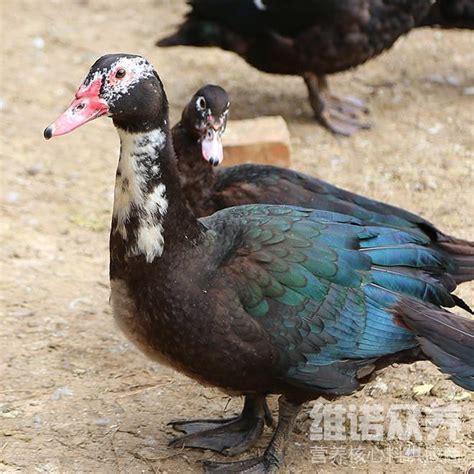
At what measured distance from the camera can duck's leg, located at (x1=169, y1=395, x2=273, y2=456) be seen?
13.7 feet

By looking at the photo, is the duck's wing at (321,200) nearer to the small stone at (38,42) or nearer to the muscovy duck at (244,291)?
the muscovy duck at (244,291)

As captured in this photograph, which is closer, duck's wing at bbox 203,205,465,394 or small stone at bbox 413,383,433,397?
duck's wing at bbox 203,205,465,394

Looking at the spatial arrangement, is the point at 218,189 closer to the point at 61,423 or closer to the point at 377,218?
the point at 377,218

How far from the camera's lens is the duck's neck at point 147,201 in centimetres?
361

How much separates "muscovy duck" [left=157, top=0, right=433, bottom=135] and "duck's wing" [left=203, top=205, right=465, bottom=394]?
3.13 meters

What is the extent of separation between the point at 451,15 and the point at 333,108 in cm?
121

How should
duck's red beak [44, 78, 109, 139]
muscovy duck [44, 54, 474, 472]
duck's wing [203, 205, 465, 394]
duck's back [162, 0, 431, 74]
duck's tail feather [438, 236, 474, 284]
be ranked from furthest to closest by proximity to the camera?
duck's back [162, 0, 431, 74] → duck's tail feather [438, 236, 474, 284] → duck's wing [203, 205, 465, 394] → muscovy duck [44, 54, 474, 472] → duck's red beak [44, 78, 109, 139]

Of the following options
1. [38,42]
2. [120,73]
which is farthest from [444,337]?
[38,42]

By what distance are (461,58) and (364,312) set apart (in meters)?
5.00

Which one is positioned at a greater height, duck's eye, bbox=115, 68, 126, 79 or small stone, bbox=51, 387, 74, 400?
duck's eye, bbox=115, 68, 126, 79

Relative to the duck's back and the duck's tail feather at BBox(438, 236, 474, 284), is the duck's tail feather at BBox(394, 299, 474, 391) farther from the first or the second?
the duck's back

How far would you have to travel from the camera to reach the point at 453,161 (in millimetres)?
6535

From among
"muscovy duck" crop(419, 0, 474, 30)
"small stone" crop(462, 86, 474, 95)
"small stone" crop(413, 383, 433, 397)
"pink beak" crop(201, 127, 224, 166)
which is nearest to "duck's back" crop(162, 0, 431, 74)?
"muscovy duck" crop(419, 0, 474, 30)

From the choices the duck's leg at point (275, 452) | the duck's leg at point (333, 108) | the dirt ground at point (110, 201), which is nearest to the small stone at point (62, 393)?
the dirt ground at point (110, 201)
